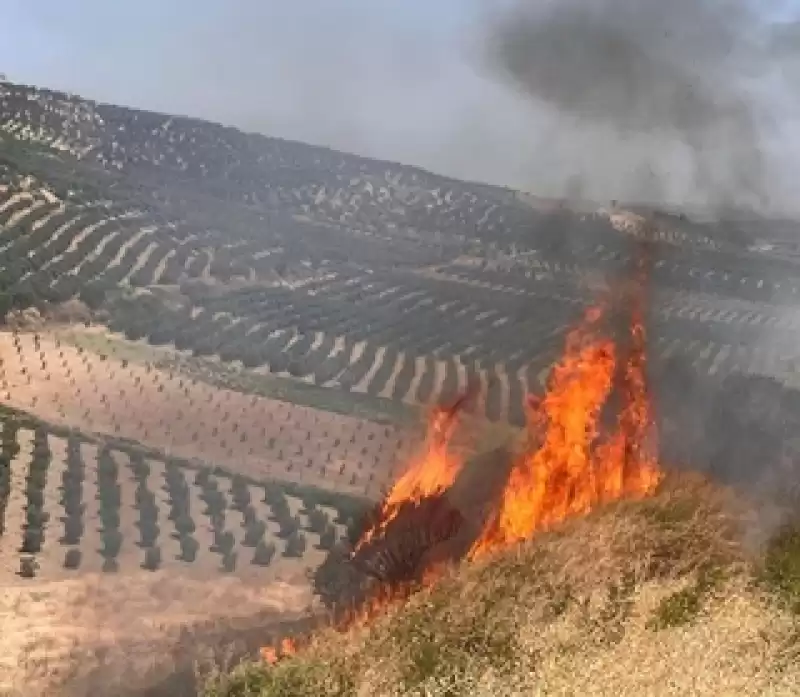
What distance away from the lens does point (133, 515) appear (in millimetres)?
21953

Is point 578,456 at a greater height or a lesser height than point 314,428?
greater

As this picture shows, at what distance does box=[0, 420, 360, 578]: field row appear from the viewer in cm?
1930

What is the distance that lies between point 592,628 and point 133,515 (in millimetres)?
12755

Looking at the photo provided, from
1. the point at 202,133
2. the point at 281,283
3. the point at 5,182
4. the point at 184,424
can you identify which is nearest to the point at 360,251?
the point at 281,283

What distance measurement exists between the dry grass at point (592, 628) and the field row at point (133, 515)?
261 inches

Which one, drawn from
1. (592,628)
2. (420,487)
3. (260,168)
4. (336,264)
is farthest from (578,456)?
(260,168)

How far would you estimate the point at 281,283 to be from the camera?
6050 cm

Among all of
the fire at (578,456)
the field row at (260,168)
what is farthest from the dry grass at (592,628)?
the field row at (260,168)

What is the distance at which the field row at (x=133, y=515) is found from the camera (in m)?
19.3

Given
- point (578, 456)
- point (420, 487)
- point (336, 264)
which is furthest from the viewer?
point (336, 264)

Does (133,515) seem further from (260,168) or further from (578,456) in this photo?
(260,168)

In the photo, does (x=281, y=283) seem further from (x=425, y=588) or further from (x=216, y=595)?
(x=425, y=588)

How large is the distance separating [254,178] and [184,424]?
249 ft

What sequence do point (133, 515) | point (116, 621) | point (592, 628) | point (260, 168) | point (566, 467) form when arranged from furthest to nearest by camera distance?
point (260, 168)
point (133, 515)
point (566, 467)
point (116, 621)
point (592, 628)
